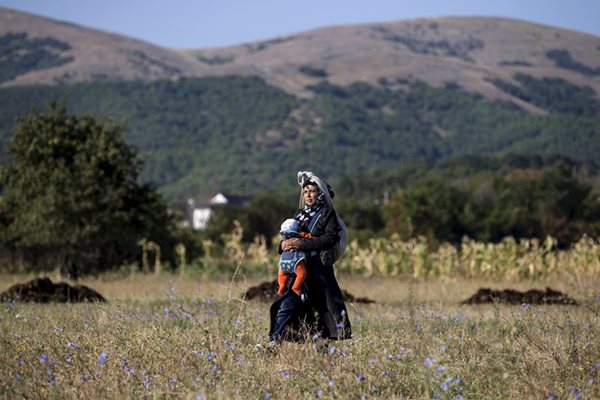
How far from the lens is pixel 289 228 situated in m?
8.98

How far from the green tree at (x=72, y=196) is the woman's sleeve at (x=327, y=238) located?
54.3 ft

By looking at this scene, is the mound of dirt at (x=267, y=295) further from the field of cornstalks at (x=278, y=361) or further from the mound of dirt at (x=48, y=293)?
the field of cornstalks at (x=278, y=361)

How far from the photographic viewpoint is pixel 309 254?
907 cm

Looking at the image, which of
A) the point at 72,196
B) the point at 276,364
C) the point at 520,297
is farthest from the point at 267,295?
the point at 72,196

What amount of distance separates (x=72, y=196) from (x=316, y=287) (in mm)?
16796

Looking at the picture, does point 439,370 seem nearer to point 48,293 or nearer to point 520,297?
point 520,297

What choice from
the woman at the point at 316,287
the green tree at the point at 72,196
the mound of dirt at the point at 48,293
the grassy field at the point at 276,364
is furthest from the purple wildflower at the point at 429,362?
the green tree at the point at 72,196

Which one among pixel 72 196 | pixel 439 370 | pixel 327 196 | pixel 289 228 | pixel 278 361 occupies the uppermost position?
pixel 327 196

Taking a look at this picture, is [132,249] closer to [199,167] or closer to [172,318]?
[172,318]

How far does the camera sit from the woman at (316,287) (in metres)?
9.03

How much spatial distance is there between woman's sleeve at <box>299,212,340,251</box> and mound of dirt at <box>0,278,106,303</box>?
7.83 metres

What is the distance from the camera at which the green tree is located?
82.4 feet

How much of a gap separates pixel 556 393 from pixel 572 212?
64302mm

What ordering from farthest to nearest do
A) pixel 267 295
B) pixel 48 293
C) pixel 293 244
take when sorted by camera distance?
1. pixel 267 295
2. pixel 48 293
3. pixel 293 244
